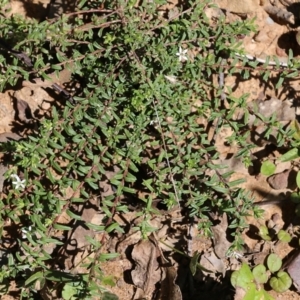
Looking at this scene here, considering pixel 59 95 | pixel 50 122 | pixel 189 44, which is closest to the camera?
pixel 50 122

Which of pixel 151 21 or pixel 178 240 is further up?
pixel 151 21

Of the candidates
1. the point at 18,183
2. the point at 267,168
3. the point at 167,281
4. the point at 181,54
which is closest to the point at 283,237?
the point at 267,168

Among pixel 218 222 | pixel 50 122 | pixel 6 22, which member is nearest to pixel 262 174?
pixel 218 222

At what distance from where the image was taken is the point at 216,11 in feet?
16.9

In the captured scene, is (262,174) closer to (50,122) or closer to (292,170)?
(292,170)

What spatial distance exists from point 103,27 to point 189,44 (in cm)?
73

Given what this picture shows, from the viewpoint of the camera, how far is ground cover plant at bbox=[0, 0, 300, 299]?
14.2ft

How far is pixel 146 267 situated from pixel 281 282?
47.0 inches

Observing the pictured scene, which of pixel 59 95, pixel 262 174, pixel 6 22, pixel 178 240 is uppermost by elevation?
pixel 6 22

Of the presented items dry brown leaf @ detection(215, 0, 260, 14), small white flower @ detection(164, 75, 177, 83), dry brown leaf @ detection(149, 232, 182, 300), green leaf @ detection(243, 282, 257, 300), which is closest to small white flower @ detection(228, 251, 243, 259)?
green leaf @ detection(243, 282, 257, 300)

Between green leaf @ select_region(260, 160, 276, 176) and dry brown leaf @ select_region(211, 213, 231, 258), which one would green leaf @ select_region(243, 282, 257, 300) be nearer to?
dry brown leaf @ select_region(211, 213, 231, 258)

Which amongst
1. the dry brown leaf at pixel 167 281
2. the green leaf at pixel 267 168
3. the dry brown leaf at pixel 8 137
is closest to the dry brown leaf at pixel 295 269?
the green leaf at pixel 267 168

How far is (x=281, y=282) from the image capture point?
192 inches

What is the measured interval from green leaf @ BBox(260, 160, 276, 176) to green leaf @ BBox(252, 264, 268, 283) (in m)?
0.83
